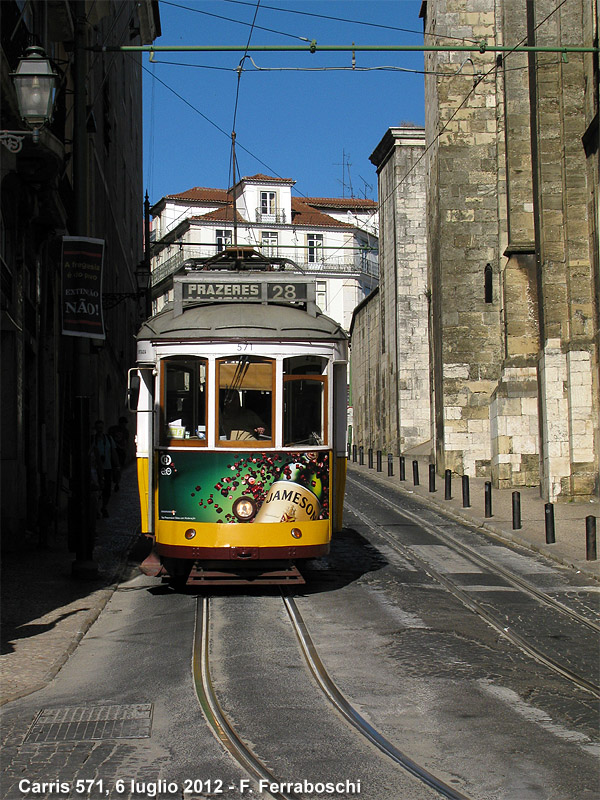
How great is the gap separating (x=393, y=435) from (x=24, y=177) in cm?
2996

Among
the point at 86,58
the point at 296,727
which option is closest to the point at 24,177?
the point at 86,58

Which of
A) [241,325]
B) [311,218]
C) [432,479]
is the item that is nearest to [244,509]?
[241,325]

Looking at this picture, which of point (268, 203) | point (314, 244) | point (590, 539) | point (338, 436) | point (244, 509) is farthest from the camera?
point (314, 244)

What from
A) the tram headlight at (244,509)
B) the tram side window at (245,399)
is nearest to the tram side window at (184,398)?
the tram side window at (245,399)

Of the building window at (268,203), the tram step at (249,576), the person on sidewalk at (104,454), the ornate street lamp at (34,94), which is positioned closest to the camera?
the ornate street lamp at (34,94)

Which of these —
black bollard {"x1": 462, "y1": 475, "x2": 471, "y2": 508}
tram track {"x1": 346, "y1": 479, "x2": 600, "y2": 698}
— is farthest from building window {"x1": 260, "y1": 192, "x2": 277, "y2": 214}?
tram track {"x1": 346, "y1": 479, "x2": 600, "y2": 698}

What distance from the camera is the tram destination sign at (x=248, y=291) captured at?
12.6 m

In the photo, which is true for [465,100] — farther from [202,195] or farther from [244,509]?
[202,195]

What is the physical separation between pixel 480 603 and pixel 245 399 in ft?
11.6

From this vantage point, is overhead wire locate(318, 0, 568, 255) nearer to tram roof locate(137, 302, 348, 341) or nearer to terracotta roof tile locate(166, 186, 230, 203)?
tram roof locate(137, 302, 348, 341)

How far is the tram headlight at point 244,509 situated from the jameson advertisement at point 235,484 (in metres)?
0.04

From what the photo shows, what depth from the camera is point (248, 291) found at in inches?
499

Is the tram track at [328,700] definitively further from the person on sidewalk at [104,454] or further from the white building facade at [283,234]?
the white building facade at [283,234]

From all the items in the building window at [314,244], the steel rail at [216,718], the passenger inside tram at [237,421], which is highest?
the building window at [314,244]
